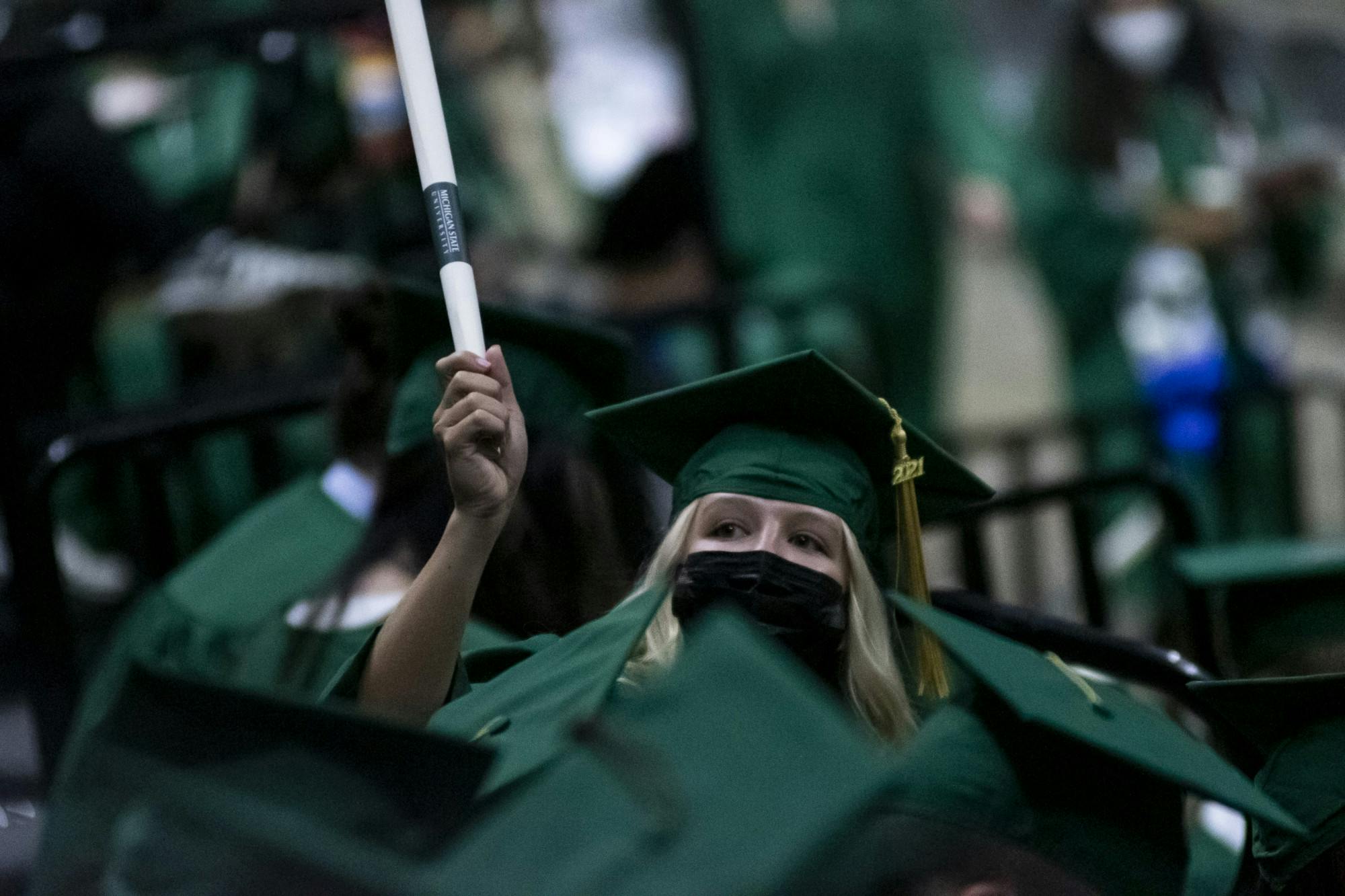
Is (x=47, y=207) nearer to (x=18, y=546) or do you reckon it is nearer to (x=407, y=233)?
(x=407, y=233)

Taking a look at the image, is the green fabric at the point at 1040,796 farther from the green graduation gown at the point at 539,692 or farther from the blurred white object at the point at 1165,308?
the blurred white object at the point at 1165,308

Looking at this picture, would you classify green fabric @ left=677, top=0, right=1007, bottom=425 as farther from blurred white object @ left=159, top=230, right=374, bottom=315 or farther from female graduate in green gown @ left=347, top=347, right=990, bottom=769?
female graduate in green gown @ left=347, top=347, right=990, bottom=769

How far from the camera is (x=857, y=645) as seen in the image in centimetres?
244

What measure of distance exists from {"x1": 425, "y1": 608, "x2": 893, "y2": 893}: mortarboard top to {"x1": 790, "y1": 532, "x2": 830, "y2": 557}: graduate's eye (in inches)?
29.7

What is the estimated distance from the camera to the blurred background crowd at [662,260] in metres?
3.86

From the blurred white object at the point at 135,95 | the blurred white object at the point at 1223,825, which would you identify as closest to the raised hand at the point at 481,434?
the blurred white object at the point at 1223,825

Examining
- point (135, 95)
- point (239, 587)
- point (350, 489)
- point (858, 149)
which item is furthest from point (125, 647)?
point (858, 149)

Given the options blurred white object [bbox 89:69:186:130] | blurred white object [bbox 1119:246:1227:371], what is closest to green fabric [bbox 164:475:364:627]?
blurred white object [bbox 89:69:186:130]

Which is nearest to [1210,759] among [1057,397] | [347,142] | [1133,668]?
[1133,668]

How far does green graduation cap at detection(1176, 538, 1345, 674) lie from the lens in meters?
3.33

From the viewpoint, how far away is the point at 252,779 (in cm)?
180

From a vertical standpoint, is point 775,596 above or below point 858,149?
below

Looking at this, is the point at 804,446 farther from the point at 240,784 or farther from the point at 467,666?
the point at 240,784

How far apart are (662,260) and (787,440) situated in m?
3.51
